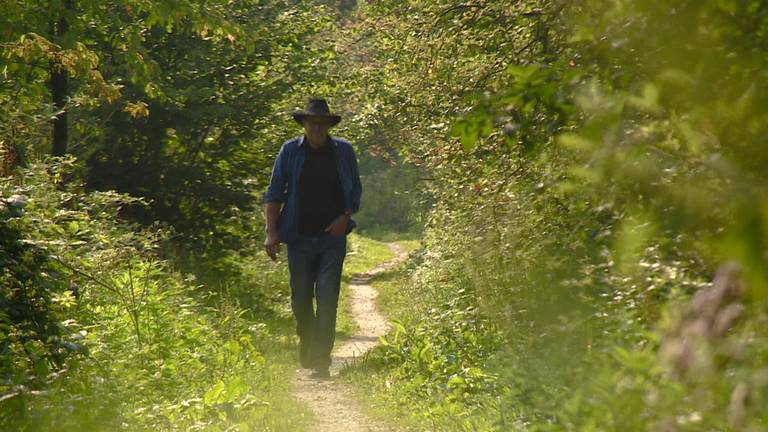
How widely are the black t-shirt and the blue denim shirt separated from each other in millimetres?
44

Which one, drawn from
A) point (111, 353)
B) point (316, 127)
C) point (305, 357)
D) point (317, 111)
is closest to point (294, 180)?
point (316, 127)

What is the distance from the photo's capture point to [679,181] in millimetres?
3246

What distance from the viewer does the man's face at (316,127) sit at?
28.4ft

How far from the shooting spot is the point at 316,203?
880 centimetres

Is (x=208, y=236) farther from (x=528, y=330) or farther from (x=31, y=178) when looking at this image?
(x=528, y=330)

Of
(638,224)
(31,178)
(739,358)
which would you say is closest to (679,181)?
(638,224)

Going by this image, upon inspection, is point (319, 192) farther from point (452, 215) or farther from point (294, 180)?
point (452, 215)

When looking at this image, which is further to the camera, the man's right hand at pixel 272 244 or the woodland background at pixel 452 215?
the man's right hand at pixel 272 244

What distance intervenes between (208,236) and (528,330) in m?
10.4

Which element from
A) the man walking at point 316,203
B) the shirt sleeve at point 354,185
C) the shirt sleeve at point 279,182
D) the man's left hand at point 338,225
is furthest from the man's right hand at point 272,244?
the shirt sleeve at point 354,185

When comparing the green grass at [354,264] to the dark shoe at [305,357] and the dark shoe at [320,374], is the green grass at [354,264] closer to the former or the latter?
the dark shoe at [305,357]

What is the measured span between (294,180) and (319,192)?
0.76ft

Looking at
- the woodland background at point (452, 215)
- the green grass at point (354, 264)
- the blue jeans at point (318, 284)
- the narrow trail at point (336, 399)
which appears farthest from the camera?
the green grass at point (354, 264)

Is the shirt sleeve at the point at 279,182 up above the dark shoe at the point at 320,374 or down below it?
above
